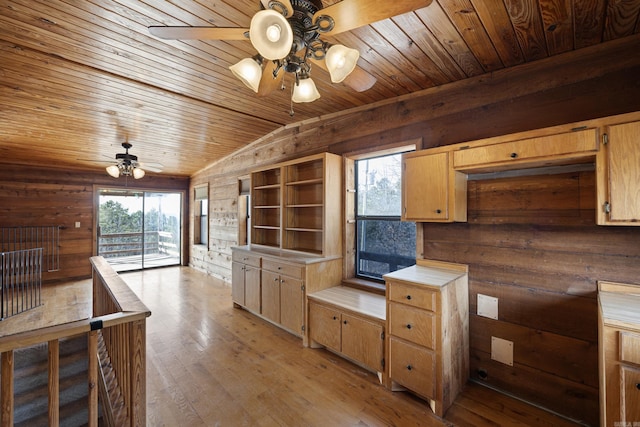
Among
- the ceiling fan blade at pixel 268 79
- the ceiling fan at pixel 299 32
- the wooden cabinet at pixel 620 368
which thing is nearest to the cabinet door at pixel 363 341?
the wooden cabinet at pixel 620 368

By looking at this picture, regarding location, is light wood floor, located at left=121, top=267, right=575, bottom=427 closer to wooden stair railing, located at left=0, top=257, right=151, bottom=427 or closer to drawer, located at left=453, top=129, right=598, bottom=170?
wooden stair railing, located at left=0, top=257, right=151, bottom=427

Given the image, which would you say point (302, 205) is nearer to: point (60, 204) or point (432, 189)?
point (432, 189)

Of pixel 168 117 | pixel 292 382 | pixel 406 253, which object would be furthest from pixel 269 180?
pixel 292 382

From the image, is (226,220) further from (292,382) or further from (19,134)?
(292,382)

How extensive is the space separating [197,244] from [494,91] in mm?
7071

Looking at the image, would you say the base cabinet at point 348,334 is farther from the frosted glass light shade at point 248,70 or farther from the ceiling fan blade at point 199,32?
the ceiling fan blade at point 199,32

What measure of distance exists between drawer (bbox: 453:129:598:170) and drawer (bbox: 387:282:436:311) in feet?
3.48

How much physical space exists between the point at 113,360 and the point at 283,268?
1.75m

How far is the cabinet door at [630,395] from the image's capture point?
1260 mm

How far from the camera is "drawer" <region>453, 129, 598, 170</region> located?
5.32 ft

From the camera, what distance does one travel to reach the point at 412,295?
207cm

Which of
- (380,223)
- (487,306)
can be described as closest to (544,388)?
(487,306)

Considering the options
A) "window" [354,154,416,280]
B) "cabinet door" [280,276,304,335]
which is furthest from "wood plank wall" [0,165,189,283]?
"window" [354,154,416,280]

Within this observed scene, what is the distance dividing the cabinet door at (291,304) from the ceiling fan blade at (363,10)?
2.51m
